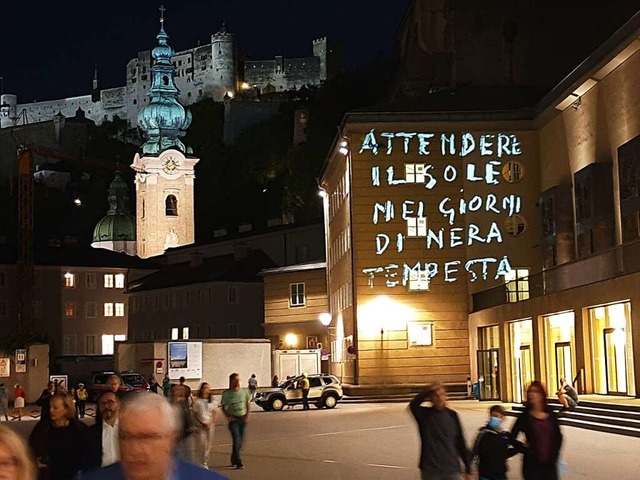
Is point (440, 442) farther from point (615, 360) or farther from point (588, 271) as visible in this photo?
point (588, 271)

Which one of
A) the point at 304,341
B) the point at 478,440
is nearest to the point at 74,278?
the point at 304,341

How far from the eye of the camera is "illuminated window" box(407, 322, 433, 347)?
46.4 m

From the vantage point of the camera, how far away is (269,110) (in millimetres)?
147875

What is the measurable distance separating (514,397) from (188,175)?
244 feet

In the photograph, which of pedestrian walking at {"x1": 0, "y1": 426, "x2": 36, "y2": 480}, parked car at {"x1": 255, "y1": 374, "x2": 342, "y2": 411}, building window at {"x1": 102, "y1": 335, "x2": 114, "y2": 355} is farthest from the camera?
building window at {"x1": 102, "y1": 335, "x2": 114, "y2": 355}

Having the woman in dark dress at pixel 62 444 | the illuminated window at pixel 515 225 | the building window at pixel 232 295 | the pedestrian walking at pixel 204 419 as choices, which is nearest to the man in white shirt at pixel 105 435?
the woman in dark dress at pixel 62 444

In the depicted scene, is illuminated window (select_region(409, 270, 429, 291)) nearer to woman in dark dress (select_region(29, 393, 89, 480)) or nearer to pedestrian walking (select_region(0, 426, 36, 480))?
woman in dark dress (select_region(29, 393, 89, 480))

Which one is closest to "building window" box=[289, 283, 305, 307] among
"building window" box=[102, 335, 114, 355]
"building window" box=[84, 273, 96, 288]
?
"building window" box=[84, 273, 96, 288]

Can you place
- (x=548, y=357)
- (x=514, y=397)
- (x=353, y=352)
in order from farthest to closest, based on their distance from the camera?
(x=353, y=352) → (x=514, y=397) → (x=548, y=357)

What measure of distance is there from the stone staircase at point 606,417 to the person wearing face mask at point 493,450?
14.8 m

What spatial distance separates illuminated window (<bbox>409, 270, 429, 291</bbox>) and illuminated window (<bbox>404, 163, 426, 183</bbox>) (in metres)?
3.74

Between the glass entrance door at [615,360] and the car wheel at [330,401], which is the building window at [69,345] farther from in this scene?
the glass entrance door at [615,360]

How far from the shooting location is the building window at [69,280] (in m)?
88.8

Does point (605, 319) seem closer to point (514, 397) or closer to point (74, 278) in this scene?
point (514, 397)
